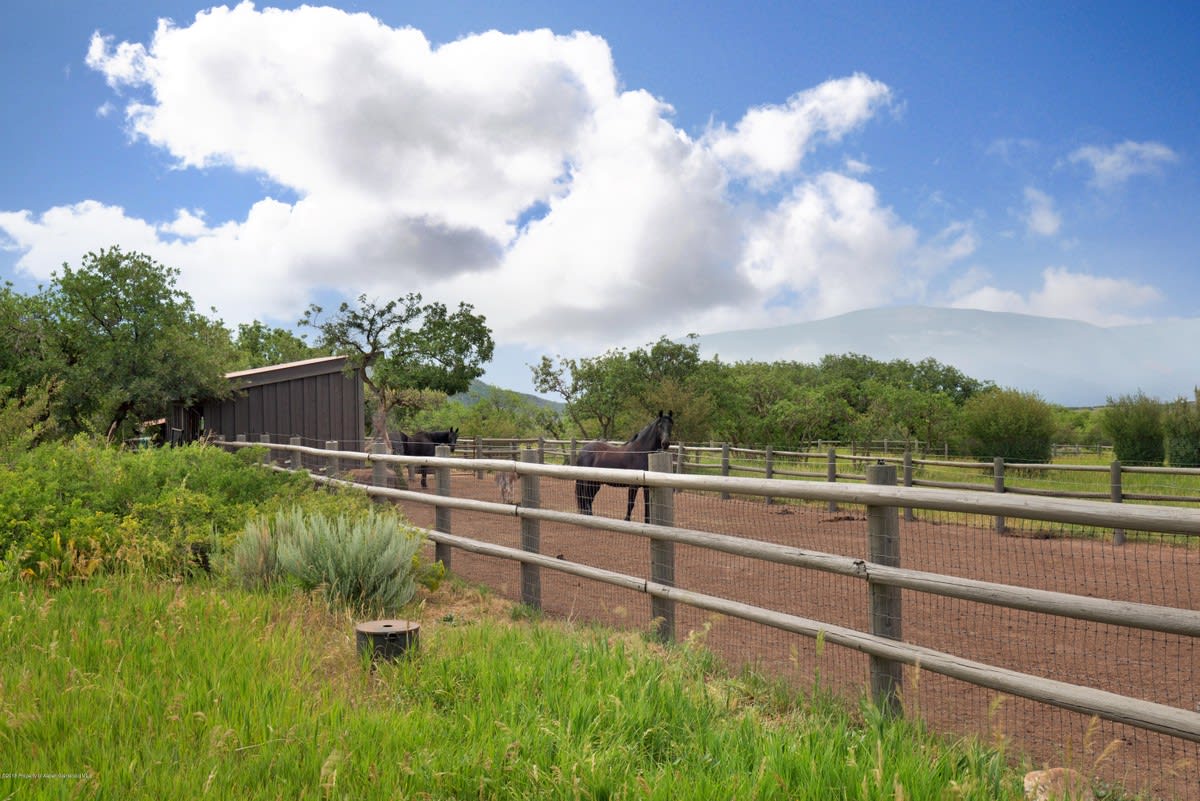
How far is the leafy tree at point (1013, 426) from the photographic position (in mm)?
33062

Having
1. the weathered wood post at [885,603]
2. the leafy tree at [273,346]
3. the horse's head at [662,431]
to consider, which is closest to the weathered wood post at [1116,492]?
the horse's head at [662,431]

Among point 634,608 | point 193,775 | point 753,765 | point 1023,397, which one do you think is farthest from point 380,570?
point 1023,397

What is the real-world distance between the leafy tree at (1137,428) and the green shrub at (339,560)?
3396cm

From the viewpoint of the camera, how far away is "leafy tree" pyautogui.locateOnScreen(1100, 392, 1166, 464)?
101 ft

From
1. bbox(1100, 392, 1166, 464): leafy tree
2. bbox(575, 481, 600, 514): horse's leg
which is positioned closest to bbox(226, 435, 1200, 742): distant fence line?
bbox(575, 481, 600, 514): horse's leg

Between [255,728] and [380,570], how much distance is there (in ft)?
9.13

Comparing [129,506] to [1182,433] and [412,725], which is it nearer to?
[412,725]

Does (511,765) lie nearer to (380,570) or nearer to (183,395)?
(380,570)

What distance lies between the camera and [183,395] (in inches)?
738

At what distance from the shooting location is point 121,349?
1884 centimetres

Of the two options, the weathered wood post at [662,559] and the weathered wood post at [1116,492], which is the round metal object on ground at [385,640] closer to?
the weathered wood post at [662,559]

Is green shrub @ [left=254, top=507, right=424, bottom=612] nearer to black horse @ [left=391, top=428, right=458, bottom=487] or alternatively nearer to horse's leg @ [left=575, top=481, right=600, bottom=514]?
horse's leg @ [left=575, top=481, right=600, bottom=514]

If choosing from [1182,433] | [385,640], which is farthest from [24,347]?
[1182,433]

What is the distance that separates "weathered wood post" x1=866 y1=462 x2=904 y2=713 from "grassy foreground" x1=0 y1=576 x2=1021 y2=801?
0.20 metres
